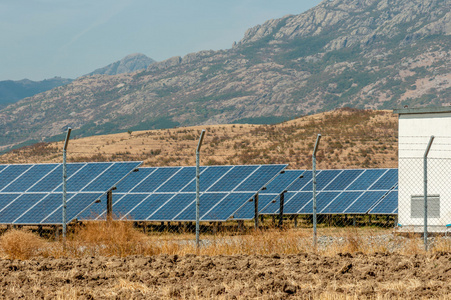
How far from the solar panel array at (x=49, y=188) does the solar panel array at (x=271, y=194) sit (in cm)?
454

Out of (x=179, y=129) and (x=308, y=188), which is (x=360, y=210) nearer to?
(x=308, y=188)

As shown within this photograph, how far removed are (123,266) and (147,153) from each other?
2502 inches

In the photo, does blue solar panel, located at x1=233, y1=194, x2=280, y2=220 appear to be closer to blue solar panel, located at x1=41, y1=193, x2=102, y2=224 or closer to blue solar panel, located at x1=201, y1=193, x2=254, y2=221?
blue solar panel, located at x1=201, y1=193, x2=254, y2=221

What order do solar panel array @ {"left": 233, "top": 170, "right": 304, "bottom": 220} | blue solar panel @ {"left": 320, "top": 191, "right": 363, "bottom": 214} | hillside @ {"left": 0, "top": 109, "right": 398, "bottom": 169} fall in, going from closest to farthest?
solar panel array @ {"left": 233, "top": 170, "right": 304, "bottom": 220} < blue solar panel @ {"left": 320, "top": 191, "right": 363, "bottom": 214} < hillside @ {"left": 0, "top": 109, "right": 398, "bottom": 169}

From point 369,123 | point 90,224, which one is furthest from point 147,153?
point 90,224

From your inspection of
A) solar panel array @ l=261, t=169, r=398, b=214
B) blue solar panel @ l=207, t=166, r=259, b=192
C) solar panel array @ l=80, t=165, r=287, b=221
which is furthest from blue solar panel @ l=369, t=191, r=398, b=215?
blue solar panel @ l=207, t=166, r=259, b=192

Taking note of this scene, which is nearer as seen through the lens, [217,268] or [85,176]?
[217,268]

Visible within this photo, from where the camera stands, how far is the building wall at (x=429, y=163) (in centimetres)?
2233

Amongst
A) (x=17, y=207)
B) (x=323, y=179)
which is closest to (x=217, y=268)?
(x=17, y=207)

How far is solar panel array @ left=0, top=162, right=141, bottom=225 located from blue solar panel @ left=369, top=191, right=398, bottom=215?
9.79 meters

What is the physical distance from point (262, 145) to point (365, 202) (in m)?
48.4

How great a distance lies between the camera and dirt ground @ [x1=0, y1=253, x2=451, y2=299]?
34.2 feet

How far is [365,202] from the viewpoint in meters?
25.5

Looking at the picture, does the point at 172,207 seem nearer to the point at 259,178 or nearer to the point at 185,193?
the point at 185,193
